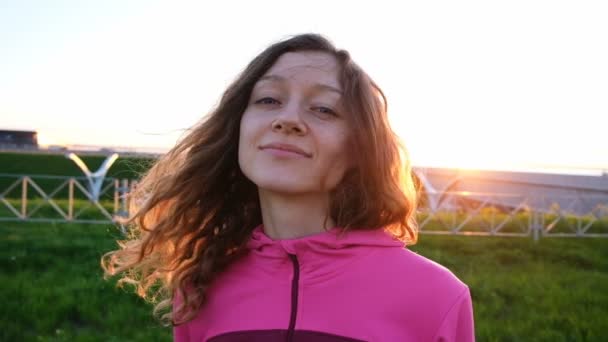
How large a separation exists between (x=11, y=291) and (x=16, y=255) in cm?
153

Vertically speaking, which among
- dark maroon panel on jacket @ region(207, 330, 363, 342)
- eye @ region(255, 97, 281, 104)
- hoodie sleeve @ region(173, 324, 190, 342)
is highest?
eye @ region(255, 97, 281, 104)

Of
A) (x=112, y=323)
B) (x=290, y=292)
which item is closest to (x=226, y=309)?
(x=290, y=292)

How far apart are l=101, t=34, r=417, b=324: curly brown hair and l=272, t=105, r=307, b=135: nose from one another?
16 centimetres

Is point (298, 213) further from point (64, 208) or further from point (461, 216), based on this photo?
point (64, 208)

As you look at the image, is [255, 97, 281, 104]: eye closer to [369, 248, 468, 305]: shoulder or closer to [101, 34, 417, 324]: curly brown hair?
[101, 34, 417, 324]: curly brown hair

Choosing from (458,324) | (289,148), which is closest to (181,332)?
(289,148)

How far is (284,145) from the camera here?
5.35 feet

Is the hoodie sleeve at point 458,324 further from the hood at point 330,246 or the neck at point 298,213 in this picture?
the neck at point 298,213

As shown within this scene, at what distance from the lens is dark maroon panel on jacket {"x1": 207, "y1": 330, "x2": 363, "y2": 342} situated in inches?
59.7

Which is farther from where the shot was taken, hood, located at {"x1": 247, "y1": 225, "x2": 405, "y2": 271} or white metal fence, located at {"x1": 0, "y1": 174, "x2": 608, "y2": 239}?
white metal fence, located at {"x1": 0, "y1": 174, "x2": 608, "y2": 239}

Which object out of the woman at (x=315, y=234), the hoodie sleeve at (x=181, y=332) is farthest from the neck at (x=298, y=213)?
the hoodie sleeve at (x=181, y=332)

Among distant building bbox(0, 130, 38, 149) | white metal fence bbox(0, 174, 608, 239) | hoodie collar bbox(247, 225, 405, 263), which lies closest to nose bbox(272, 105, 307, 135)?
hoodie collar bbox(247, 225, 405, 263)

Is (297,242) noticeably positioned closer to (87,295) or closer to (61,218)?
(87,295)

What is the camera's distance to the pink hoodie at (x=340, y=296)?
1.52 meters
